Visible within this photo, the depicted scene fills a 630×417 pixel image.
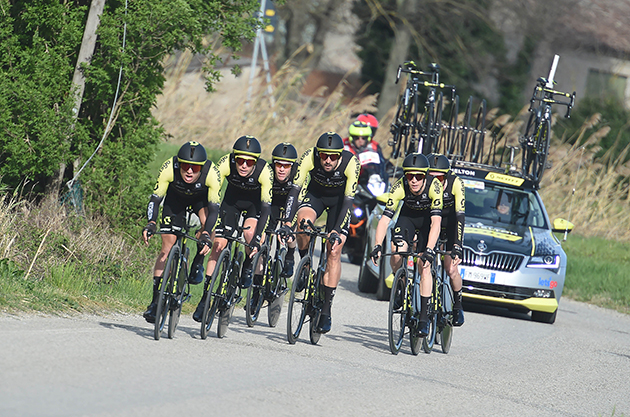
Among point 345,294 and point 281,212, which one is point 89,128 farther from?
point 345,294

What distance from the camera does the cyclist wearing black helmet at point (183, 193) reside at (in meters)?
8.92

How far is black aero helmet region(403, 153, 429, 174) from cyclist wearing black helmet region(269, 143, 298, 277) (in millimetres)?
1262

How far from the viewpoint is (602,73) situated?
5069 cm

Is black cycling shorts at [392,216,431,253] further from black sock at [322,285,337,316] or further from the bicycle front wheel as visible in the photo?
the bicycle front wheel

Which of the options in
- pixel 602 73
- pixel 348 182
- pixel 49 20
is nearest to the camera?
pixel 348 182

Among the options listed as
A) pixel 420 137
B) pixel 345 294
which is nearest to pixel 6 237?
pixel 345 294

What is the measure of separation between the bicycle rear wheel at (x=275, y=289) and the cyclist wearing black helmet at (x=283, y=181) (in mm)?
102

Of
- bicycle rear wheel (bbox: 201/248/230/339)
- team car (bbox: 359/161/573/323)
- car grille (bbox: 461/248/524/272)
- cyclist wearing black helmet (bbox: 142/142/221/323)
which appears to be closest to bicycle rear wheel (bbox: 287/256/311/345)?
bicycle rear wheel (bbox: 201/248/230/339)

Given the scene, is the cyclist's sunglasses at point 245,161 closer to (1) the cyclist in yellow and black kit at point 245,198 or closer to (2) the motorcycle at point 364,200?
(1) the cyclist in yellow and black kit at point 245,198

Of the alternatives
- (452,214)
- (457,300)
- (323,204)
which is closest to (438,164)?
(452,214)

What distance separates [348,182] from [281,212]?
1213 millimetres

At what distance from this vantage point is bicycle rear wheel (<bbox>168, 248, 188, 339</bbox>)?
8812mm

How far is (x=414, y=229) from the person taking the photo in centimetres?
1046

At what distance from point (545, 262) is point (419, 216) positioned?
11.9ft
